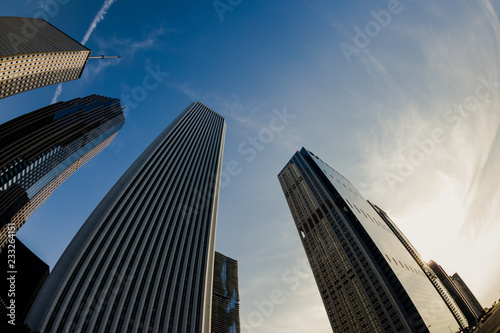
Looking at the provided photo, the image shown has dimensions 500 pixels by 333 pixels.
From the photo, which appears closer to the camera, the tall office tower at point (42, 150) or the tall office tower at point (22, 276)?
the tall office tower at point (22, 276)

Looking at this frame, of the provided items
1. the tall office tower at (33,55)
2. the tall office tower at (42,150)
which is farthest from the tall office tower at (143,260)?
the tall office tower at (42,150)

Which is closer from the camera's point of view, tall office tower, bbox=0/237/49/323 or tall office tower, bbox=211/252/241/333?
tall office tower, bbox=211/252/241/333

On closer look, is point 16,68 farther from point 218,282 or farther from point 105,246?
point 218,282

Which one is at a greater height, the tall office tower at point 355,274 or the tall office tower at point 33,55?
the tall office tower at point 33,55

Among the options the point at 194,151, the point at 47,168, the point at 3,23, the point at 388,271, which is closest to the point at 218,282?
the point at 194,151

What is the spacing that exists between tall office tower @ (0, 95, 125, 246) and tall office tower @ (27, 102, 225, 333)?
79.6 metres

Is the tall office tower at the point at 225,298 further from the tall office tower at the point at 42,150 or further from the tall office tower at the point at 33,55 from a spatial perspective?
the tall office tower at the point at 33,55

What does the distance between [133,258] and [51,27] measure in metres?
164

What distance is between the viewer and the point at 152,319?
5603 cm

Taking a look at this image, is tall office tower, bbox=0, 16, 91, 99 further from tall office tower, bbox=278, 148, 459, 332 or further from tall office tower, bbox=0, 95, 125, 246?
tall office tower, bbox=278, 148, 459, 332

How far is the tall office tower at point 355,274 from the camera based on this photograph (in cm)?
9681

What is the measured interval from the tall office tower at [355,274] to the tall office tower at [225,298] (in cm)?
4595

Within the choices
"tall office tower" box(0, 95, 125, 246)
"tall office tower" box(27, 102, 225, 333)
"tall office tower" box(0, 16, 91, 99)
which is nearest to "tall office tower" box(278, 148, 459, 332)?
"tall office tower" box(27, 102, 225, 333)

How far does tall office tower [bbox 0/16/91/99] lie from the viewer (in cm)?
10531
